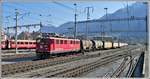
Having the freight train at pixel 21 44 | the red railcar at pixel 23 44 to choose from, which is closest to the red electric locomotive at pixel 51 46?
the red railcar at pixel 23 44

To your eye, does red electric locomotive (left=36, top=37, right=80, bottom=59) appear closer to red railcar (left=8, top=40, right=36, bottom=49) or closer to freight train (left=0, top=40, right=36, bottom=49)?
red railcar (left=8, top=40, right=36, bottom=49)

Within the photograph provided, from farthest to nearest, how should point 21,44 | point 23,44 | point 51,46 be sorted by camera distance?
1. point 23,44
2. point 21,44
3. point 51,46

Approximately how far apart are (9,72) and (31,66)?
2.88 m

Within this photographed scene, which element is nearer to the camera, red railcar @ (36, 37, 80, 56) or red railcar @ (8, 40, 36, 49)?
red railcar @ (36, 37, 80, 56)

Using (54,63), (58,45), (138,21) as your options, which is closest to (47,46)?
(58,45)

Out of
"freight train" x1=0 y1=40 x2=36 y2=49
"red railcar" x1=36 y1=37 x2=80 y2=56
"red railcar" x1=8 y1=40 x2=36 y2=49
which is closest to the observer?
"red railcar" x1=36 y1=37 x2=80 y2=56

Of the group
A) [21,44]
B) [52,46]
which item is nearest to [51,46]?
[52,46]

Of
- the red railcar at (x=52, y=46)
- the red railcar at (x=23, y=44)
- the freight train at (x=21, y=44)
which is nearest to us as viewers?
the red railcar at (x=52, y=46)

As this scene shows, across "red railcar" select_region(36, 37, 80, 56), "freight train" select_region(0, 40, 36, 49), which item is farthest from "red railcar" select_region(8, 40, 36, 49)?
"red railcar" select_region(36, 37, 80, 56)

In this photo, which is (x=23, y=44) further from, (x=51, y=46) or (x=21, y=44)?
(x=51, y=46)

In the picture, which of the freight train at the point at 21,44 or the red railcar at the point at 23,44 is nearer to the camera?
the red railcar at the point at 23,44

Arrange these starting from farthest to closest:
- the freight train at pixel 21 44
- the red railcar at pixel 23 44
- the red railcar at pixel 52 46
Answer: the freight train at pixel 21 44, the red railcar at pixel 23 44, the red railcar at pixel 52 46

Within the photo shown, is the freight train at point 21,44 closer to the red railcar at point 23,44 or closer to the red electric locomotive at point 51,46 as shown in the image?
the red railcar at point 23,44

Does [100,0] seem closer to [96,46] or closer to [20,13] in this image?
[20,13]
